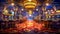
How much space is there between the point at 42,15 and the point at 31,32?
1.56 ft

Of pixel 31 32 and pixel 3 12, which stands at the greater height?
pixel 3 12

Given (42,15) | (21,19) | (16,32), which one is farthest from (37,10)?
(16,32)

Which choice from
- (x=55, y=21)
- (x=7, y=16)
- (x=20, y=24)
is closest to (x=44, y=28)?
(x=55, y=21)

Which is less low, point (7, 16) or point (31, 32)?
point (7, 16)

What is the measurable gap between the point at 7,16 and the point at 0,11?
216mm

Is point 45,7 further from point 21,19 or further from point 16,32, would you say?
point 16,32

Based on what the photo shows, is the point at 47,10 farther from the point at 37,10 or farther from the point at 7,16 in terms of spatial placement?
the point at 7,16

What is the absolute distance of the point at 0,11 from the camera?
381 cm

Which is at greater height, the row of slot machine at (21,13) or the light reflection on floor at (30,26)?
the row of slot machine at (21,13)

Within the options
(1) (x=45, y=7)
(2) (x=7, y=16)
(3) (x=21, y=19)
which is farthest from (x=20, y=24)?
(1) (x=45, y=7)

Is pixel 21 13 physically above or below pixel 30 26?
above

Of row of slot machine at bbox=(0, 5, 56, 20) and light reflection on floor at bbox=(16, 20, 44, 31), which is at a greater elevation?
row of slot machine at bbox=(0, 5, 56, 20)

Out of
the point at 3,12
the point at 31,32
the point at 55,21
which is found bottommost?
the point at 31,32

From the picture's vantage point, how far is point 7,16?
12.3ft
